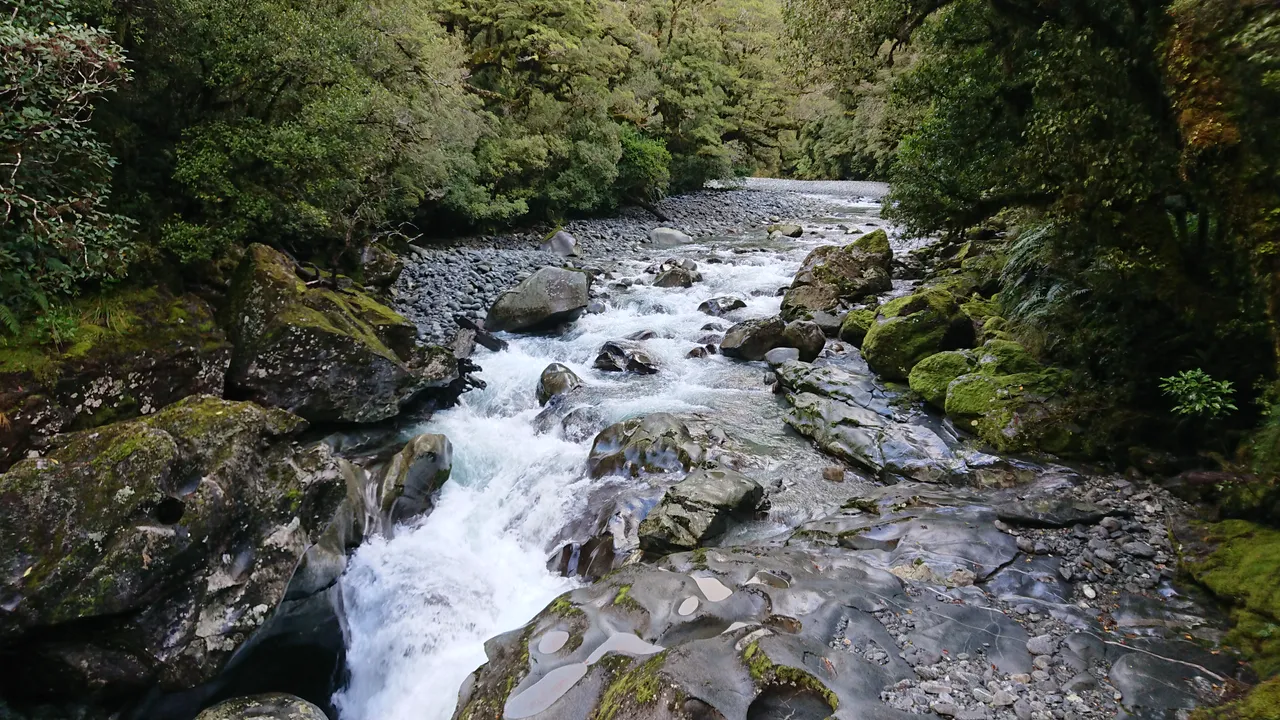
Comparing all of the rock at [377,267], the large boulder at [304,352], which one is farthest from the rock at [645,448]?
the rock at [377,267]

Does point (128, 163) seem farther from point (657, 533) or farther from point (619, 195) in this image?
point (619, 195)

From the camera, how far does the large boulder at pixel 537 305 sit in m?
13.2

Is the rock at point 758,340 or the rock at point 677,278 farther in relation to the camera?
the rock at point 677,278

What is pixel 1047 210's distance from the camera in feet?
24.1

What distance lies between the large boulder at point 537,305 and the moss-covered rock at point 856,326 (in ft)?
19.4

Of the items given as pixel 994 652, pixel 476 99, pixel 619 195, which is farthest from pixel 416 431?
pixel 619 195

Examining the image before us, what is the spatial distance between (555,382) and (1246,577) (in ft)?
28.6

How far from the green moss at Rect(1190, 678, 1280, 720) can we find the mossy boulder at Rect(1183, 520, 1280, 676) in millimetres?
376

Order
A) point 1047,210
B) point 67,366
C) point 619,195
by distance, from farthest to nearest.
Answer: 1. point 619,195
2. point 1047,210
3. point 67,366

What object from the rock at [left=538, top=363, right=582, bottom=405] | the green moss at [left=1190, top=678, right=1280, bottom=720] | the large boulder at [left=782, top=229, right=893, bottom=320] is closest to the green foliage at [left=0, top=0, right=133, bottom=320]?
the rock at [left=538, top=363, right=582, bottom=405]

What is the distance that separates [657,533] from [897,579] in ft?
7.58

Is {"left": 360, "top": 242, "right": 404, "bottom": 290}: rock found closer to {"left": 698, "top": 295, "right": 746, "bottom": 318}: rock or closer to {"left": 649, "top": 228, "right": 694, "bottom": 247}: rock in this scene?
{"left": 698, "top": 295, "right": 746, "bottom": 318}: rock

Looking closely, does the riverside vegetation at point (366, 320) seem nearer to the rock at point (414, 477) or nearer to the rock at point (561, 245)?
the rock at point (414, 477)

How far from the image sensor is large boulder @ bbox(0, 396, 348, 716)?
4.16 m
